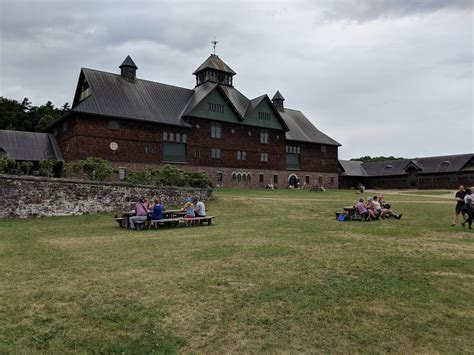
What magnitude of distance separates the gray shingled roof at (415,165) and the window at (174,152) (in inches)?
1428

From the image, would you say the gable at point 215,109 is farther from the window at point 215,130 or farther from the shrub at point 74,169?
the shrub at point 74,169

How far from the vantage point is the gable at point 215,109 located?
43.3 meters

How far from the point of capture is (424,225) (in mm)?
16812

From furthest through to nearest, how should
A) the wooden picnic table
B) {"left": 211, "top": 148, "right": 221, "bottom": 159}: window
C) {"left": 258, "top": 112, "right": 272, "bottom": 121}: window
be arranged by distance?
{"left": 258, "top": 112, "right": 272, "bottom": 121}: window → {"left": 211, "top": 148, "right": 221, "bottom": 159}: window → the wooden picnic table

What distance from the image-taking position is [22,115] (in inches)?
2621

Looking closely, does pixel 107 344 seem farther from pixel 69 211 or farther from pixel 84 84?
pixel 84 84

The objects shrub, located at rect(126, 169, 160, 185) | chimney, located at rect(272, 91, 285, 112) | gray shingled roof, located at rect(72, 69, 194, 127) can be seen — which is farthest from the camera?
chimney, located at rect(272, 91, 285, 112)

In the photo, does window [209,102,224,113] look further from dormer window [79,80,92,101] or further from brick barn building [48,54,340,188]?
dormer window [79,80,92,101]

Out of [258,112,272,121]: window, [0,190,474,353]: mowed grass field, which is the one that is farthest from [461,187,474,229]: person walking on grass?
[258,112,272,121]: window

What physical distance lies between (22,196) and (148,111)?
20916 millimetres

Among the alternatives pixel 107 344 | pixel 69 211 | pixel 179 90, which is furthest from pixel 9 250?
pixel 179 90

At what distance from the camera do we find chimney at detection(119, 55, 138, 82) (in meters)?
41.6

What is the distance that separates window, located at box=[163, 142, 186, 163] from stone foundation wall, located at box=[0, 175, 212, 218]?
15.2 m

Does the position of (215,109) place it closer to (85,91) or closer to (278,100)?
(85,91)
